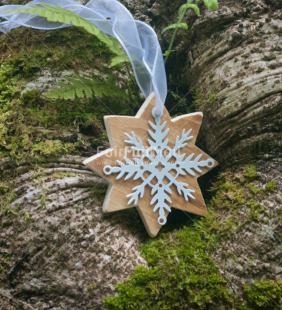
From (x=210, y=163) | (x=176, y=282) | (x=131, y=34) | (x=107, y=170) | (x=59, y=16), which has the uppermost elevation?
(x=59, y=16)

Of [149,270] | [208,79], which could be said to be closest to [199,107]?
[208,79]

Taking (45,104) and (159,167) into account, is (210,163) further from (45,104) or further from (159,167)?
(45,104)

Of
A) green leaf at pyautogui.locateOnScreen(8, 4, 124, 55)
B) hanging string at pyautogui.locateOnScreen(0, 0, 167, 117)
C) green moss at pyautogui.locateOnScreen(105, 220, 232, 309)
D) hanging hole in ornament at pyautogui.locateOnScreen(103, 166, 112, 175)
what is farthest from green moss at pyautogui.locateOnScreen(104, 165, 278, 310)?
green leaf at pyautogui.locateOnScreen(8, 4, 124, 55)

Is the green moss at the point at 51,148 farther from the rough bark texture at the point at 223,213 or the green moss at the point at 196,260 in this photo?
the green moss at the point at 196,260

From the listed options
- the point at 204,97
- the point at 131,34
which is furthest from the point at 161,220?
the point at 131,34

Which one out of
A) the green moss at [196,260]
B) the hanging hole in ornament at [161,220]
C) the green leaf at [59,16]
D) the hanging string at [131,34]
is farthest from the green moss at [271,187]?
the green leaf at [59,16]

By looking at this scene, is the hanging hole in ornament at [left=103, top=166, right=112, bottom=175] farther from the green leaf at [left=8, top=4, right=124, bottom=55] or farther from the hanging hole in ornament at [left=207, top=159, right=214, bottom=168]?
the green leaf at [left=8, top=4, right=124, bottom=55]
